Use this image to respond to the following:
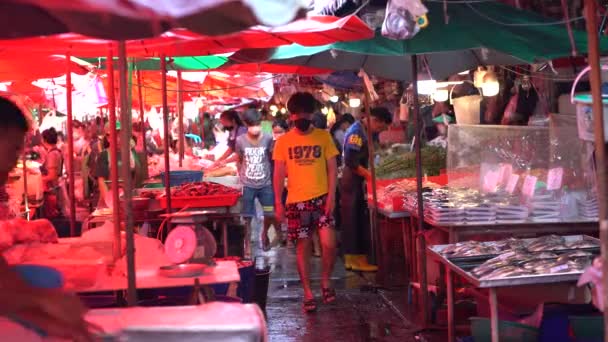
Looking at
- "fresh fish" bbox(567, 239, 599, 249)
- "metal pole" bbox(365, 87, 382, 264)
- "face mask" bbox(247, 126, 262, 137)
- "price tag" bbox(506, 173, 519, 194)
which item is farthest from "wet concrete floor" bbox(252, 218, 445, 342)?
"face mask" bbox(247, 126, 262, 137)

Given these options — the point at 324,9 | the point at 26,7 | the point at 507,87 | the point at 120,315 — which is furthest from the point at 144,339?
the point at 507,87

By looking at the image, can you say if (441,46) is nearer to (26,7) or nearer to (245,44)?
(245,44)

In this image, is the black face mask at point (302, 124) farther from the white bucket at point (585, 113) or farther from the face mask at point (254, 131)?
the white bucket at point (585, 113)

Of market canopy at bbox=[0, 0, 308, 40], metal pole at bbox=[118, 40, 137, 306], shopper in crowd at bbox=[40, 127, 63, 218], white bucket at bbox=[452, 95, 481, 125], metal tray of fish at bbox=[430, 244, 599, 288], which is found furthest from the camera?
shopper in crowd at bbox=[40, 127, 63, 218]

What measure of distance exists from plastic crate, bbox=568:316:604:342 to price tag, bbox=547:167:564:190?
2.05 m

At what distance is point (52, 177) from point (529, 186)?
1058 centimetres

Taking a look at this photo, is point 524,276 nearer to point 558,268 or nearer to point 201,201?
point 558,268

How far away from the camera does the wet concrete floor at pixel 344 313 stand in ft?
24.6

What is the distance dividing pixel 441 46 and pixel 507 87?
213 inches

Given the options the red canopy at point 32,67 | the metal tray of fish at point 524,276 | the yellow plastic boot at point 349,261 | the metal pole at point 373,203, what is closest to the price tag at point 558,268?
the metal tray of fish at point 524,276

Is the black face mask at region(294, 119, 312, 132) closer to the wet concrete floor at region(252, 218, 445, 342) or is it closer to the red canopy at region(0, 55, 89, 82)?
the wet concrete floor at region(252, 218, 445, 342)

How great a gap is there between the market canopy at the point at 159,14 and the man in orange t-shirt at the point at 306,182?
15.5 feet

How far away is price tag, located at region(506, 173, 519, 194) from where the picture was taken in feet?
23.8

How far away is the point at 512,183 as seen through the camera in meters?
7.30
